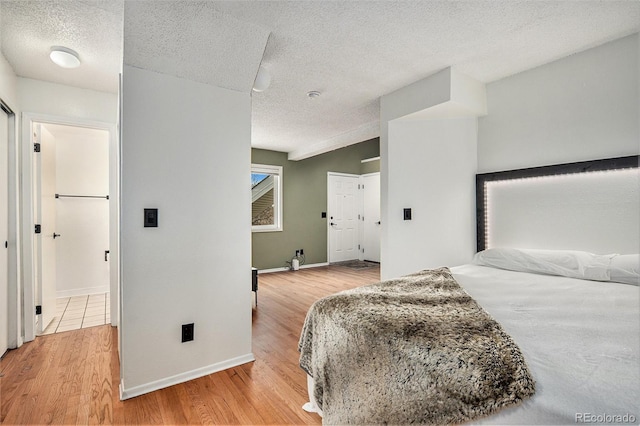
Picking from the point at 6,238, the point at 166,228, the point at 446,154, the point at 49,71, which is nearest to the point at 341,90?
the point at 446,154

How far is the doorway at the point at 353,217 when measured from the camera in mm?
6227

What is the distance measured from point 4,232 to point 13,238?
11 centimetres

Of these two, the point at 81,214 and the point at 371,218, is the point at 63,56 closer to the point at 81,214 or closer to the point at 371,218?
the point at 81,214

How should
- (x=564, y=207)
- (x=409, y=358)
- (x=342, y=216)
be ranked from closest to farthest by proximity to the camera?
(x=409, y=358) < (x=564, y=207) < (x=342, y=216)

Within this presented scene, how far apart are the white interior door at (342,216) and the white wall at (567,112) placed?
12.1 feet

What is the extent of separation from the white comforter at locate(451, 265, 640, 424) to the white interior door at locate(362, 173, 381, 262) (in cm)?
489

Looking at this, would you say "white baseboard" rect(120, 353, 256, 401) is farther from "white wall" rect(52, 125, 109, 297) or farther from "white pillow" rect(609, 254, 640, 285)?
"white wall" rect(52, 125, 109, 297)

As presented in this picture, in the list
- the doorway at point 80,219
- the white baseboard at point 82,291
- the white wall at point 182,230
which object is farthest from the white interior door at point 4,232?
the white baseboard at point 82,291

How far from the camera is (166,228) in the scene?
1858 mm

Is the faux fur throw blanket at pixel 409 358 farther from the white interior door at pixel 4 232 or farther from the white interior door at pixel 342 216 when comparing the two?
the white interior door at pixel 342 216

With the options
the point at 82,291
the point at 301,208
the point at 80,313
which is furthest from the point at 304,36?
the point at 82,291

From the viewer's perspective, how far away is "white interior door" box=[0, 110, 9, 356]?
2.21 m

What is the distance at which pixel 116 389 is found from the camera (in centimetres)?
180

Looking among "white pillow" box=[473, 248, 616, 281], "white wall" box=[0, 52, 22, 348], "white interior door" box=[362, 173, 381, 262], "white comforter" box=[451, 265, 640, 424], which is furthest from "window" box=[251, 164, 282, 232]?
"white comforter" box=[451, 265, 640, 424]
